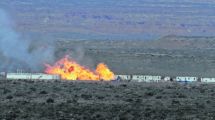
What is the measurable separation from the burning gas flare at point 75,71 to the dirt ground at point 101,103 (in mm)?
17393

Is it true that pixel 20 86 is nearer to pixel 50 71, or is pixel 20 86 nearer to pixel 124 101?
pixel 124 101

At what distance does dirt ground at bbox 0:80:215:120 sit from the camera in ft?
133

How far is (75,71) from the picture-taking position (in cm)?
8694

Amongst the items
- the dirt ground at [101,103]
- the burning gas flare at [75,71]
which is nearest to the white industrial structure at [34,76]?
the burning gas flare at [75,71]

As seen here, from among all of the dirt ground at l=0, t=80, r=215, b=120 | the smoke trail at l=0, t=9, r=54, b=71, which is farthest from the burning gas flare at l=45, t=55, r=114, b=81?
the dirt ground at l=0, t=80, r=215, b=120

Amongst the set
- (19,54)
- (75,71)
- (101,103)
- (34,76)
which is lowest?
(101,103)

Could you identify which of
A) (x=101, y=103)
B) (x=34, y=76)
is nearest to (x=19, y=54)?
(x=34, y=76)

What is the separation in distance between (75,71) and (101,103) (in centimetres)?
3746

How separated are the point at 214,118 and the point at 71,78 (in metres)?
46.2

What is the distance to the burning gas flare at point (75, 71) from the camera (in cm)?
8619

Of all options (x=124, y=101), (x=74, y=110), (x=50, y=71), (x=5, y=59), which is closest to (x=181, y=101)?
(x=124, y=101)

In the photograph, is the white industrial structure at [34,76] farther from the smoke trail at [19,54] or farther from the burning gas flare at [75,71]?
the smoke trail at [19,54]

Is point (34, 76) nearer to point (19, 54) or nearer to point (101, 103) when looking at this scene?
point (19, 54)

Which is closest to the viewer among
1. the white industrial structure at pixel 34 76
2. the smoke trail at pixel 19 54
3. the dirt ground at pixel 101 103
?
the dirt ground at pixel 101 103
